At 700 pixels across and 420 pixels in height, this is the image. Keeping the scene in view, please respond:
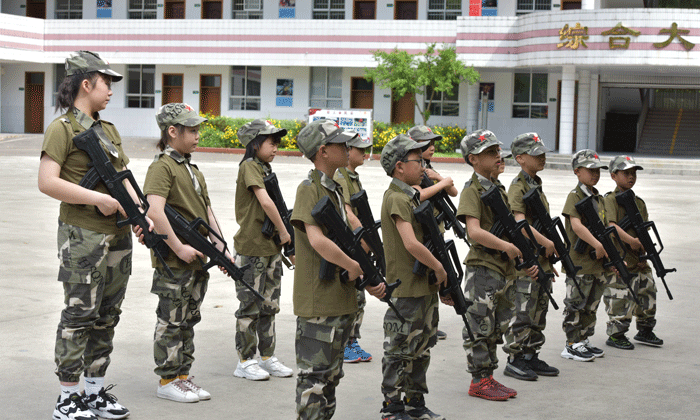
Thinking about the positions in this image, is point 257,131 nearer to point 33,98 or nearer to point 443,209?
point 443,209

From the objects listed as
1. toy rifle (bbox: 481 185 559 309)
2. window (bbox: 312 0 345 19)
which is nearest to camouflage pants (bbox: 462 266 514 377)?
toy rifle (bbox: 481 185 559 309)

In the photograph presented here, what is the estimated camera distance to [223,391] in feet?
17.8

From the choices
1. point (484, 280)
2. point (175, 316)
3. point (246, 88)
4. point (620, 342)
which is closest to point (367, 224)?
point (484, 280)

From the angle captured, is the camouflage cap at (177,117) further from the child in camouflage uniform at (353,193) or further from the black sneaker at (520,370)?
the black sneaker at (520,370)

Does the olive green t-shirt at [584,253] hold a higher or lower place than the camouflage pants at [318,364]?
higher

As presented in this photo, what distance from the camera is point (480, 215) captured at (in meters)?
5.45

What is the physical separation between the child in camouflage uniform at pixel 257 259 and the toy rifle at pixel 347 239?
5.16ft

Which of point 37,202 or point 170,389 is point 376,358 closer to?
point 170,389

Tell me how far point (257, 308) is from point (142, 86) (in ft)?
115

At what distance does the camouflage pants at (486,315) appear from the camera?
5457mm

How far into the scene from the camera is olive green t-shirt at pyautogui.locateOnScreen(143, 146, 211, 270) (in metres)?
5.00

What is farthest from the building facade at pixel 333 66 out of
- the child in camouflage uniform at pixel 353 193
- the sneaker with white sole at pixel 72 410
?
the sneaker with white sole at pixel 72 410

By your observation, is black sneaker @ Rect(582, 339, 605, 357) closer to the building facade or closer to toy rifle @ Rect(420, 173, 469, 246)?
toy rifle @ Rect(420, 173, 469, 246)

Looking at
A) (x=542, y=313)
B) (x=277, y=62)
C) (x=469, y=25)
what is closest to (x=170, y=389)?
(x=542, y=313)
